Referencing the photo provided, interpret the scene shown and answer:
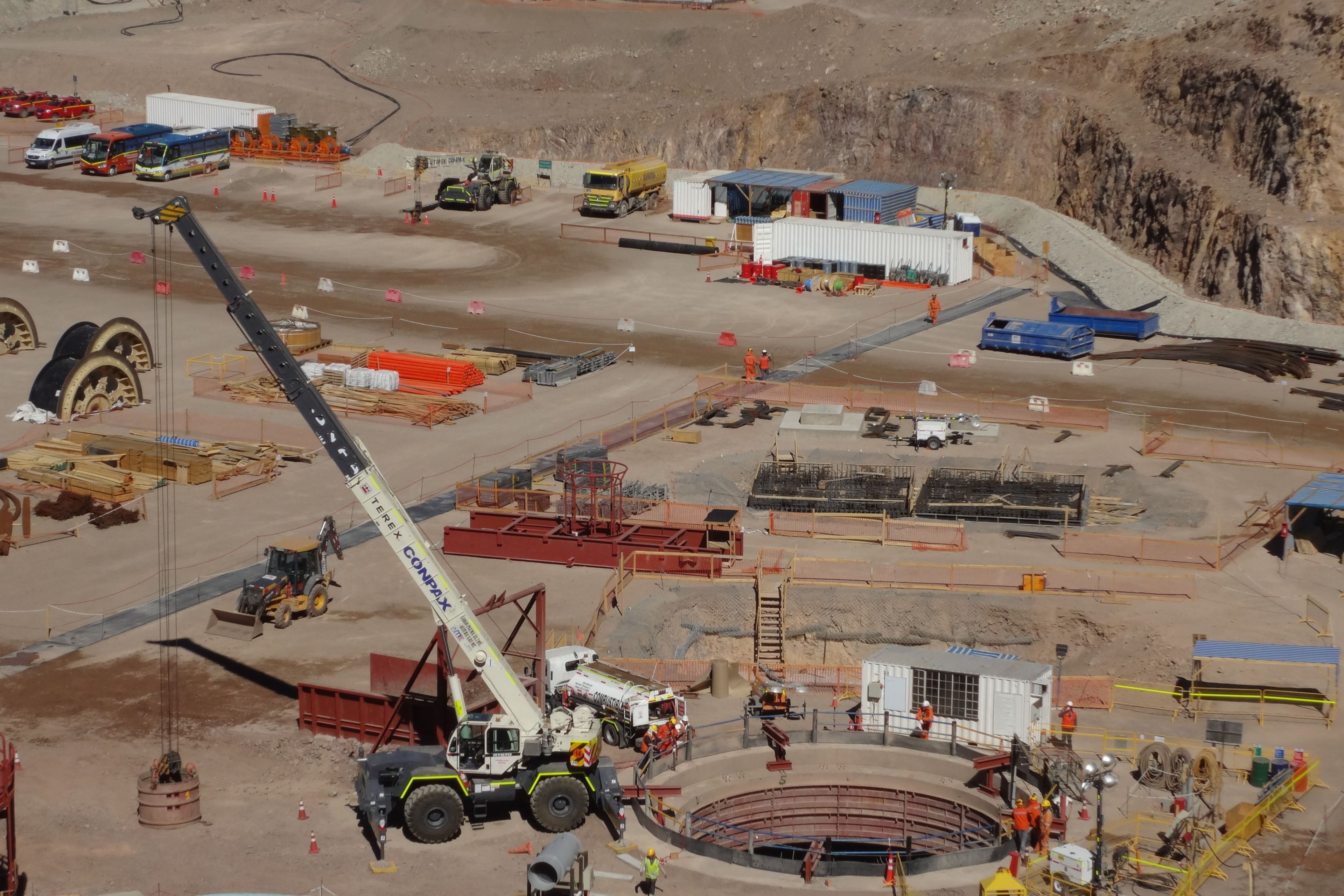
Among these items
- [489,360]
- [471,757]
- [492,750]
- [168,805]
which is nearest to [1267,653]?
[492,750]

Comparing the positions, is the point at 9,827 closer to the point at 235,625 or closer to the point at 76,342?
the point at 235,625

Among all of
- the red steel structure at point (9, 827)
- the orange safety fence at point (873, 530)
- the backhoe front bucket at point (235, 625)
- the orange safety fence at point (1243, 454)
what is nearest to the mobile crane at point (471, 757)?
the red steel structure at point (9, 827)

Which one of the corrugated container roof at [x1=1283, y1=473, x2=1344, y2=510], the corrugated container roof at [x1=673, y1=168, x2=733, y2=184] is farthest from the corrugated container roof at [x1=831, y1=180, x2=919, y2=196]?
the corrugated container roof at [x1=1283, y1=473, x2=1344, y2=510]

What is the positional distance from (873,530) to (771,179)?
4145 centimetres

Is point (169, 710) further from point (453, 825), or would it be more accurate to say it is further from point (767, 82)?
point (767, 82)

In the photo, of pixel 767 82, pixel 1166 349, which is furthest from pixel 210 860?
pixel 767 82

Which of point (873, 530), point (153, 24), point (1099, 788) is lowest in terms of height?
point (1099, 788)

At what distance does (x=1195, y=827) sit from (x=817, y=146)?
64212 millimetres

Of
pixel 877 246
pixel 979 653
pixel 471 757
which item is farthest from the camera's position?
pixel 877 246

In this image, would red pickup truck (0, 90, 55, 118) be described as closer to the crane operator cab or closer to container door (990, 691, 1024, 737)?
the crane operator cab

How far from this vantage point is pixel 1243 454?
170 feet

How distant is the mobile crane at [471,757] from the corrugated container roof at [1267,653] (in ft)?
43.5

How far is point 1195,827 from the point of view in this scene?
1185 inches

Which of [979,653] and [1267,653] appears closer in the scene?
[979,653]
